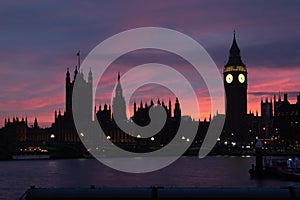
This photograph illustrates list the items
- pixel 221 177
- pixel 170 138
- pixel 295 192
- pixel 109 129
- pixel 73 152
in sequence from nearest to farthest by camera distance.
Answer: pixel 295 192
pixel 221 177
pixel 73 152
pixel 109 129
pixel 170 138

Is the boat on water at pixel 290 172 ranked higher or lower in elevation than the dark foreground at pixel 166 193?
lower

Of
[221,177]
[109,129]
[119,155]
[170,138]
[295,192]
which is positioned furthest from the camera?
[170,138]

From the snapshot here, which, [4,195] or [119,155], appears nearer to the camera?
[4,195]

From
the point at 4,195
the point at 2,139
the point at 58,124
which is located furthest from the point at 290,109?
the point at 4,195

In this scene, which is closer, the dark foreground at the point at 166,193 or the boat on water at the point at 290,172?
the dark foreground at the point at 166,193

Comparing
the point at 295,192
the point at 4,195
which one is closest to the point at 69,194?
the point at 295,192

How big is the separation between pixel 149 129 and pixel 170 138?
747 centimetres

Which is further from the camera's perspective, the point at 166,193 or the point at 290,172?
the point at 290,172

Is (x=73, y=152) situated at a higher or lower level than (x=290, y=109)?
lower

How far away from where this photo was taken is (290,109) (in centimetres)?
19812

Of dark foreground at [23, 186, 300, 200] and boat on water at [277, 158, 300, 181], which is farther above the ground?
dark foreground at [23, 186, 300, 200]

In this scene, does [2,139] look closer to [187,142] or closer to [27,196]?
[187,142]

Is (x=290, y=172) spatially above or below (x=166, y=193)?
below

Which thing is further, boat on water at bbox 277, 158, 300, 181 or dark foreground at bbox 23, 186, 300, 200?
boat on water at bbox 277, 158, 300, 181
